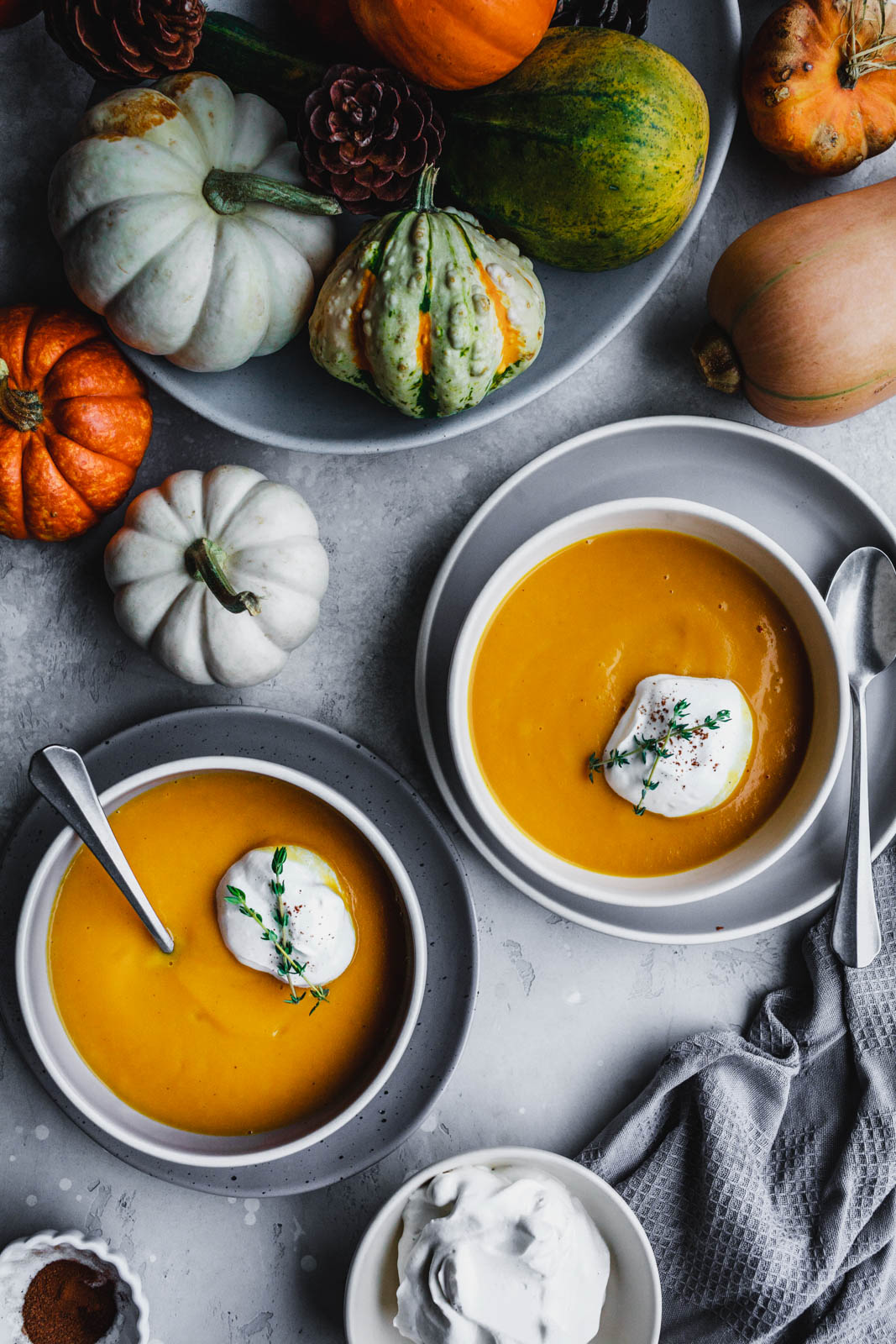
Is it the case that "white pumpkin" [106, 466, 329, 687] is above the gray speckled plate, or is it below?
above

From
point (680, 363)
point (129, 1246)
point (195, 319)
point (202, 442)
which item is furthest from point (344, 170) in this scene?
point (129, 1246)

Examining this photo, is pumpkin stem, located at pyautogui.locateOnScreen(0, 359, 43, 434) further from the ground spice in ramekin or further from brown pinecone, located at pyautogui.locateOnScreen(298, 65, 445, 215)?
the ground spice in ramekin

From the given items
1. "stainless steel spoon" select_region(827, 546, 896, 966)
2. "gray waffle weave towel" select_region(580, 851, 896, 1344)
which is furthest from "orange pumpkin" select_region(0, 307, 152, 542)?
"gray waffle weave towel" select_region(580, 851, 896, 1344)

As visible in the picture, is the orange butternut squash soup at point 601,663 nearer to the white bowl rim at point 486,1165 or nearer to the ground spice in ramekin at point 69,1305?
the white bowl rim at point 486,1165

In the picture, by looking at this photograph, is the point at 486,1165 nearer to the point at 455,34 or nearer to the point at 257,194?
the point at 257,194

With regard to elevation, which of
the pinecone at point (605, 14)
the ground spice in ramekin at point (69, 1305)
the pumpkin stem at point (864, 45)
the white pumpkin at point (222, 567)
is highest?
the pumpkin stem at point (864, 45)

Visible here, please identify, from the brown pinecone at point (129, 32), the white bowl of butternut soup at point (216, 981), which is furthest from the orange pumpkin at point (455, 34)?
the white bowl of butternut soup at point (216, 981)
